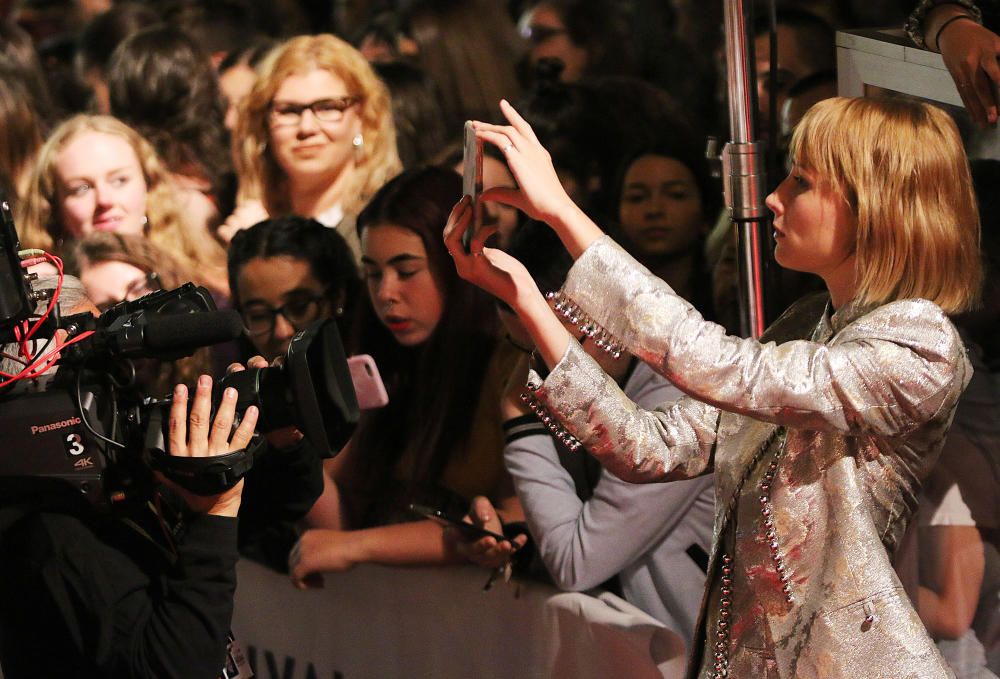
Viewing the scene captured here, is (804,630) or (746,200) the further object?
(746,200)

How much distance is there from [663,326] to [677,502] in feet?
2.90

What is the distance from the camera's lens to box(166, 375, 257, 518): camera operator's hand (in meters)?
1.88

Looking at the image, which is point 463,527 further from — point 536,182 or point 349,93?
point 349,93

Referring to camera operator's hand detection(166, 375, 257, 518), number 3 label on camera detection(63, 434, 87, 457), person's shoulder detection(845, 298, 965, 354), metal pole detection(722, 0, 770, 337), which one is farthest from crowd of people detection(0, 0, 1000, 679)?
number 3 label on camera detection(63, 434, 87, 457)

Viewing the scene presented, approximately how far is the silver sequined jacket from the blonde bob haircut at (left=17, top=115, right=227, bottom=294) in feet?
6.44

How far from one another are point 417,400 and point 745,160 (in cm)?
114

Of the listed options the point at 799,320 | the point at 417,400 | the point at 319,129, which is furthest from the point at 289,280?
the point at 799,320

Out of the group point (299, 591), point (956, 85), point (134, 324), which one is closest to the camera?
point (134, 324)

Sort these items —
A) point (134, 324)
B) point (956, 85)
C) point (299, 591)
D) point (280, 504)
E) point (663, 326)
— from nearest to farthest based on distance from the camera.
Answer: point (663, 326) < point (134, 324) < point (956, 85) < point (280, 504) < point (299, 591)

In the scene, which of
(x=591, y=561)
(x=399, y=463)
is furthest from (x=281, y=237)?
(x=591, y=561)

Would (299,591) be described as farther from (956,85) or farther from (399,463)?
(956,85)

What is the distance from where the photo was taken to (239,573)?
302cm

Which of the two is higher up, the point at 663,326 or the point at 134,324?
the point at 663,326

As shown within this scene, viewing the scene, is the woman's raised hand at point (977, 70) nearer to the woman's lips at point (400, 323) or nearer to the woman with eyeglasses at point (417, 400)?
the woman with eyeglasses at point (417, 400)
